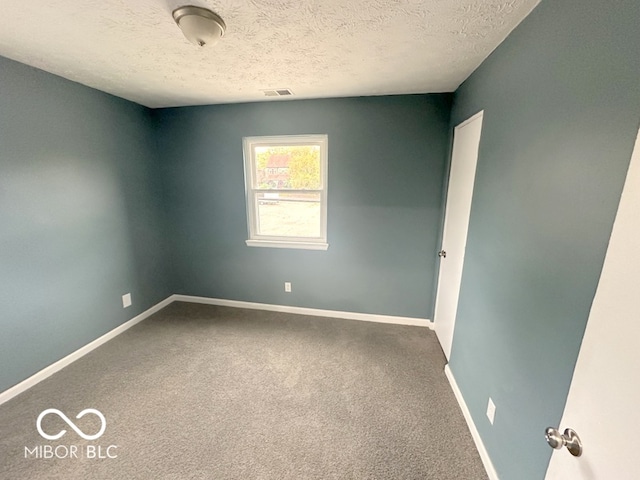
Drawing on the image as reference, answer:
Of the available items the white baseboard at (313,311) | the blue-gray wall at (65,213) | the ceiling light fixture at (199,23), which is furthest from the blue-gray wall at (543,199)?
the blue-gray wall at (65,213)

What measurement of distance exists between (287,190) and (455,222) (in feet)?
5.72

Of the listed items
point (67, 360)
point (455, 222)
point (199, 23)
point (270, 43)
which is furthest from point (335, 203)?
point (67, 360)

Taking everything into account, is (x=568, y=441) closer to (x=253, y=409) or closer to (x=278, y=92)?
(x=253, y=409)

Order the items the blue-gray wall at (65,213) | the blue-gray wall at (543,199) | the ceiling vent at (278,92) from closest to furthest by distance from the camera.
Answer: the blue-gray wall at (543,199)
the blue-gray wall at (65,213)
the ceiling vent at (278,92)

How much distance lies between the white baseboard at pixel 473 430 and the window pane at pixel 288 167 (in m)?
2.14

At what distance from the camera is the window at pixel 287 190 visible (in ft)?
9.25

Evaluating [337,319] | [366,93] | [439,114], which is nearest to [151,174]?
[366,93]

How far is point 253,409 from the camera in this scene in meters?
1.83

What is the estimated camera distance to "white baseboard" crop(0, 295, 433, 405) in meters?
1.99

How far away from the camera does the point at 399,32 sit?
55.8 inches

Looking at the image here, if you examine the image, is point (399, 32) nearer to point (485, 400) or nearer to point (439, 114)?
point (439, 114)

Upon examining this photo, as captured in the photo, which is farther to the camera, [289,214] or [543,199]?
[289,214]

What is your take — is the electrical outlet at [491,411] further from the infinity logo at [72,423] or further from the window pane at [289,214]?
the infinity logo at [72,423]

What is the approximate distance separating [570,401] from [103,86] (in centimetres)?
368
